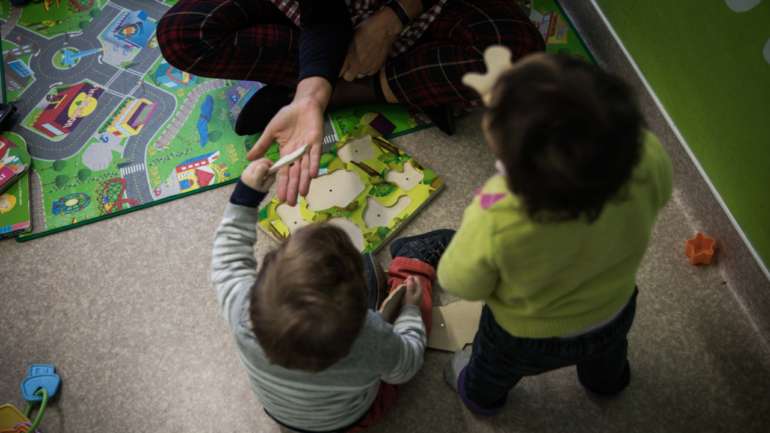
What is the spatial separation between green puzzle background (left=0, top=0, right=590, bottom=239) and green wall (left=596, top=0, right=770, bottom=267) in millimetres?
233

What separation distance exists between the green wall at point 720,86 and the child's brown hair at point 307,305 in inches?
27.5

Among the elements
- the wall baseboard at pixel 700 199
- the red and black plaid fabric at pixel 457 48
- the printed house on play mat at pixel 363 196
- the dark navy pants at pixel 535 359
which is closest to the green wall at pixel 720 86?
the wall baseboard at pixel 700 199

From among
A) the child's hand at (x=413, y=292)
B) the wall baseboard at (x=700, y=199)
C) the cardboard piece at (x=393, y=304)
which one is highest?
the cardboard piece at (x=393, y=304)

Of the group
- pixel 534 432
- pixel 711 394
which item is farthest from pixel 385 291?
pixel 711 394

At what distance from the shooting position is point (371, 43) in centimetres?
107

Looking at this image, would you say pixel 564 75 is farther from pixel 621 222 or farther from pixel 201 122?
pixel 201 122

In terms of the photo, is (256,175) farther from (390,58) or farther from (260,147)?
(390,58)

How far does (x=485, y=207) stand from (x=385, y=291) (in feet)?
1.66

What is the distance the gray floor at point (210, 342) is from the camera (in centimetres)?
93

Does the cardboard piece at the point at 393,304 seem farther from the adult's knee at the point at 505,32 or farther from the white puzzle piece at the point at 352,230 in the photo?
the adult's knee at the point at 505,32

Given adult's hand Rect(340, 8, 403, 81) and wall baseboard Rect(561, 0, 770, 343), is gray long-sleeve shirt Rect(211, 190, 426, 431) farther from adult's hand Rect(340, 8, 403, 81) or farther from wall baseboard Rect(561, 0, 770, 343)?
wall baseboard Rect(561, 0, 770, 343)

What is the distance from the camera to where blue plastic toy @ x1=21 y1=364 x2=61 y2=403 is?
98 centimetres

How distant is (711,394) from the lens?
929 mm

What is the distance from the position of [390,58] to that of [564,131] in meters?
0.80
